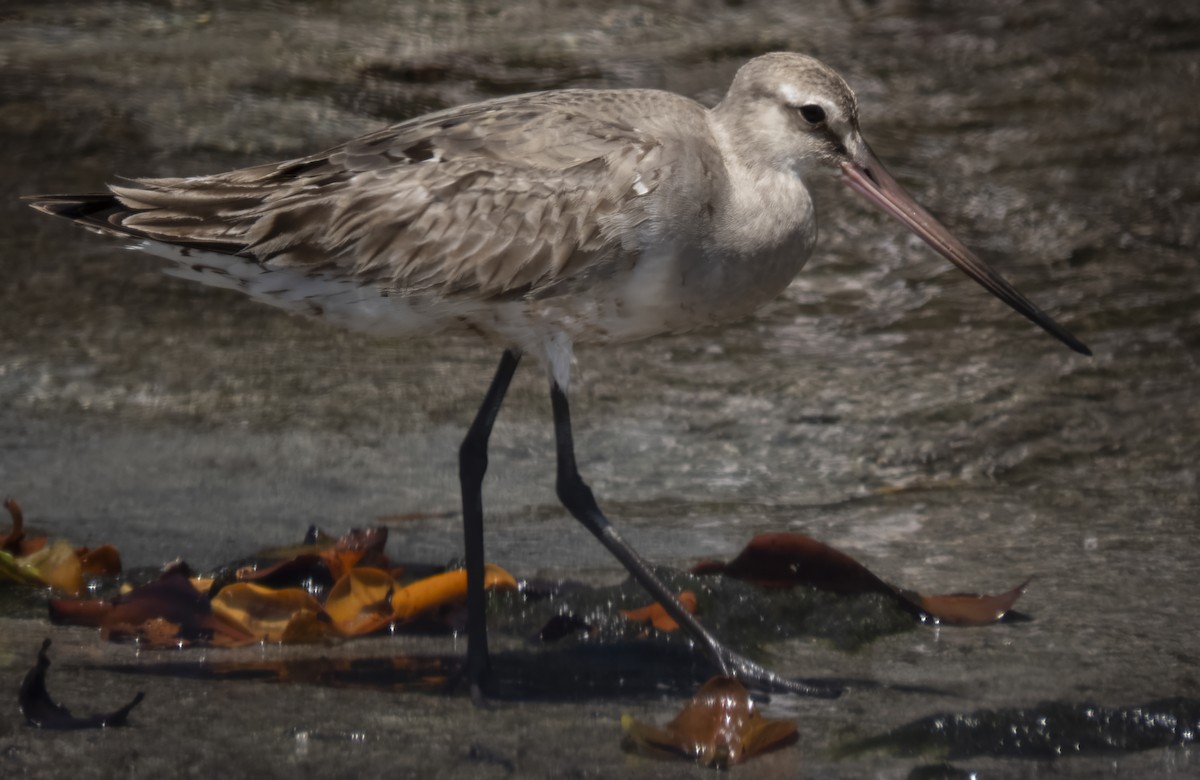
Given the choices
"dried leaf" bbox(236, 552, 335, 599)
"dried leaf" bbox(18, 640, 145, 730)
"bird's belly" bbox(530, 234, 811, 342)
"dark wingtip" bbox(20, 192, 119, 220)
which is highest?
"dark wingtip" bbox(20, 192, 119, 220)

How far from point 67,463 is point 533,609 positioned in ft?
6.65

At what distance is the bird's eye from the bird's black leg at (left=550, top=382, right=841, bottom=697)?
3.53ft

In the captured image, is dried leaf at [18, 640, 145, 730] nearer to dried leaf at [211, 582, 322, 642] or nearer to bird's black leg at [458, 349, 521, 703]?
dried leaf at [211, 582, 322, 642]

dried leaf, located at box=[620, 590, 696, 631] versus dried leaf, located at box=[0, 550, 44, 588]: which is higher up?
dried leaf, located at box=[0, 550, 44, 588]

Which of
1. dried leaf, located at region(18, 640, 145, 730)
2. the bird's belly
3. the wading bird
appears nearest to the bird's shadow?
the wading bird

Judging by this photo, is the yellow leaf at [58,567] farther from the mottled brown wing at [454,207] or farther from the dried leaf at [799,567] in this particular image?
the dried leaf at [799,567]

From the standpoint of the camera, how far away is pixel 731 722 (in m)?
3.61

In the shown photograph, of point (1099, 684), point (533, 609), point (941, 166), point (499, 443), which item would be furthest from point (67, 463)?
point (941, 166)

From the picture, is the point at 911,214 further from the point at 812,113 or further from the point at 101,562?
the point at 101,562

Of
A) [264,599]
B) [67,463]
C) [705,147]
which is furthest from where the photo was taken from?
[67,463]

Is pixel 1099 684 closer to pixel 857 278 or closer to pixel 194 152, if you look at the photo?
pixel 857 278

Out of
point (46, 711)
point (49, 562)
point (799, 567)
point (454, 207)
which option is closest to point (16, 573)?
point (49, 562)

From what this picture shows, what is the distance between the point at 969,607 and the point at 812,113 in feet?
4.89

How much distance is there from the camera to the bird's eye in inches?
182
